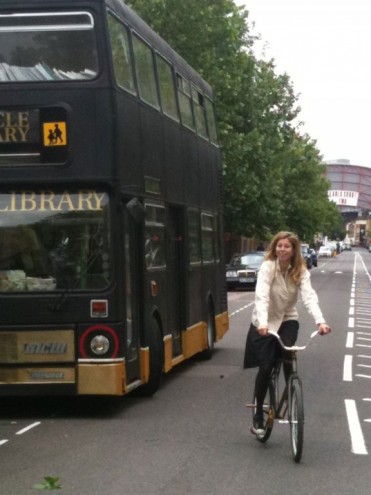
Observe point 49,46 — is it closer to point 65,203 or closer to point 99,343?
point 65,203

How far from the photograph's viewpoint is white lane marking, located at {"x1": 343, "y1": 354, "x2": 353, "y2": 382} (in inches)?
590

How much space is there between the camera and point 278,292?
29.4 ft

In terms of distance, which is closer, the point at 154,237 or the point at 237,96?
the point at 154,237

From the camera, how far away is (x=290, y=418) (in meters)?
8.65

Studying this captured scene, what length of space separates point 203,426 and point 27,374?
173cm

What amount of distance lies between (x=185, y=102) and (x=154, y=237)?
3438 mm

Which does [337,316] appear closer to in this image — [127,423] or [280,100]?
[127,423]

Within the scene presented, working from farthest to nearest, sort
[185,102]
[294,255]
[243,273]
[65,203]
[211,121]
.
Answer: [243,273] < [211,121] < [185,102] < [65,203] < [294,255]

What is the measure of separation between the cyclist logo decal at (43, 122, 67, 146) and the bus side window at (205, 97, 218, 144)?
7.47 m

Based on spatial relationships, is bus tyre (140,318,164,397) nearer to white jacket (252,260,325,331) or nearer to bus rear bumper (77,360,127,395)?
bus rear bumper (77,360,127,395)

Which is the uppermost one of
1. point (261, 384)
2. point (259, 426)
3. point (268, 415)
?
point (261, 384)

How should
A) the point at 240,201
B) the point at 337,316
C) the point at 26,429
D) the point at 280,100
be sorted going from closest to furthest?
the point at 26,429 < the point at 337,316 < the point at 240,201 < the point at 280,100

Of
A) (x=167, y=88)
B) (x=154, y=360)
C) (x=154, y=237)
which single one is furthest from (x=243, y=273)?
(x=154, y=360)

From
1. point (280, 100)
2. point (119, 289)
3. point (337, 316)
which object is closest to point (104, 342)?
point (119, 289)
